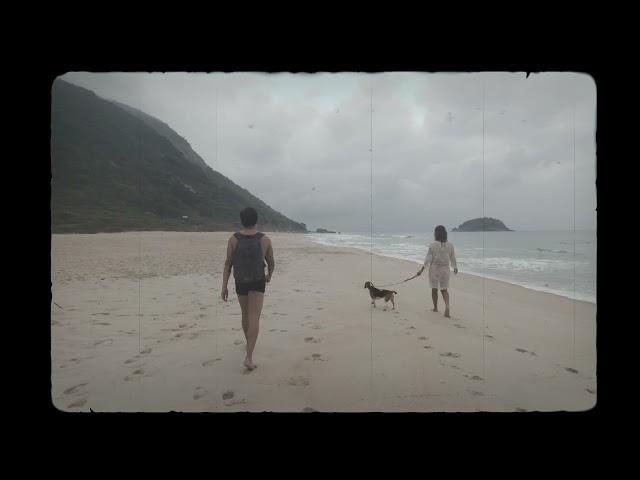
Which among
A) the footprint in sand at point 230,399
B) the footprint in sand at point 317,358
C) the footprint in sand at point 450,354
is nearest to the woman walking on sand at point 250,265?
the footprint in sand at point 230,399

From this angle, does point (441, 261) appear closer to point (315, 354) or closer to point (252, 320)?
point (315, 354)

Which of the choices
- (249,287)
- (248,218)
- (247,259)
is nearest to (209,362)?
(249,287)

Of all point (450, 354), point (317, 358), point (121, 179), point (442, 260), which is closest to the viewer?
point (317, 358)

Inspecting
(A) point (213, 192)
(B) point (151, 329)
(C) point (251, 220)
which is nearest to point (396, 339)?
(C) point (251, 220)

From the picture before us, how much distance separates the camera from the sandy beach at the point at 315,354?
9.25ft

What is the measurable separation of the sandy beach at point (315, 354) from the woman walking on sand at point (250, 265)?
0.64 meters

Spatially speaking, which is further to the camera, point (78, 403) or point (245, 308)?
point (245, 308)

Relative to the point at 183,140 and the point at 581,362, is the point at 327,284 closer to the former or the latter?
the point at 581,362

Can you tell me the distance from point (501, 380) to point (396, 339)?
148cm

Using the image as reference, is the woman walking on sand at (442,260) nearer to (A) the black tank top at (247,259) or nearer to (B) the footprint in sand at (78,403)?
(A) the black tank top at (247,259)

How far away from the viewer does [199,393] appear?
288 centimetres

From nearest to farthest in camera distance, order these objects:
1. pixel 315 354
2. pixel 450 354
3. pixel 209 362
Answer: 1. pixel 209 362
2. pixel 315 354
3. pixel 450 354

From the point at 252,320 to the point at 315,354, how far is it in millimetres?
1063
